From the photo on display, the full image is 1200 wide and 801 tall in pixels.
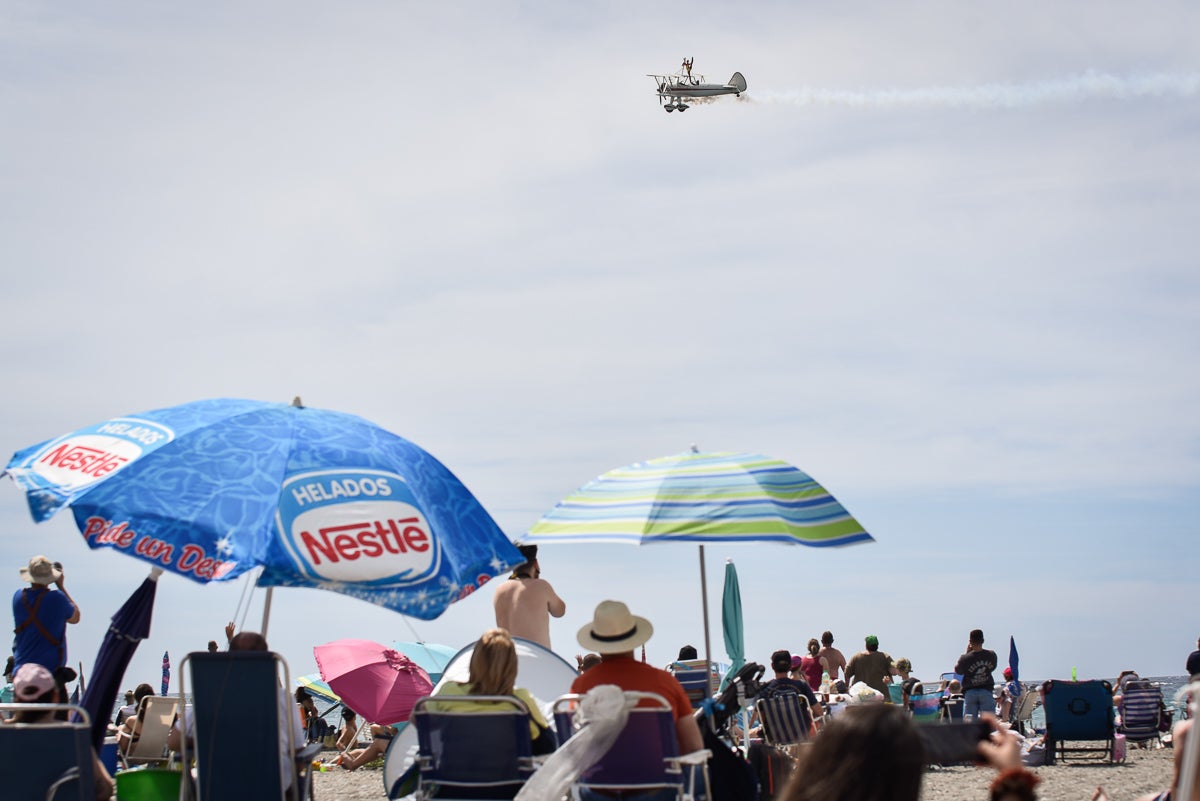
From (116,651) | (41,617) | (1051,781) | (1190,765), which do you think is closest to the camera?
(1190,765)

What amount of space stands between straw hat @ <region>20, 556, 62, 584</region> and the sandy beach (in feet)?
9.92

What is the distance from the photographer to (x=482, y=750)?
17.1 feet

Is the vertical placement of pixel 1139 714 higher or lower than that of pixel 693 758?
lower

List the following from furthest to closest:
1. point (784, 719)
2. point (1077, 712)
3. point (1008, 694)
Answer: point (1008, 694) → point (1077, 712) → point (784, 719)

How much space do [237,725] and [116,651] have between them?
0.72 meters

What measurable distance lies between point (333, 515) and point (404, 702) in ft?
24.9

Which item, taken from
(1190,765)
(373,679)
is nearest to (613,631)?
(1190,765)

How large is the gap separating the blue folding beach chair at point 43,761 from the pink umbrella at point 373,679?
24.9ft

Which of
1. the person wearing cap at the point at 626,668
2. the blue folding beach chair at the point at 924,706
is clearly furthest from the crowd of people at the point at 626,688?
the blue folding beach chair at the point at 924,706

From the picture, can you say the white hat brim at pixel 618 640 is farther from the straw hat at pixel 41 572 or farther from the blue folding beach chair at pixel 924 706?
the blue folding beach chair at pixel 924 706

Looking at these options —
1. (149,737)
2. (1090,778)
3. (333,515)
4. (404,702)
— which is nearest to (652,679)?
(333,515)

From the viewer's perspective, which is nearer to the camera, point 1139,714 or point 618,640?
point 618,640

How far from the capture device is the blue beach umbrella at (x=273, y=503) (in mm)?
5062

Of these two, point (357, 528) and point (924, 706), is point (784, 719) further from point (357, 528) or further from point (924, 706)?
point (357, 528)
